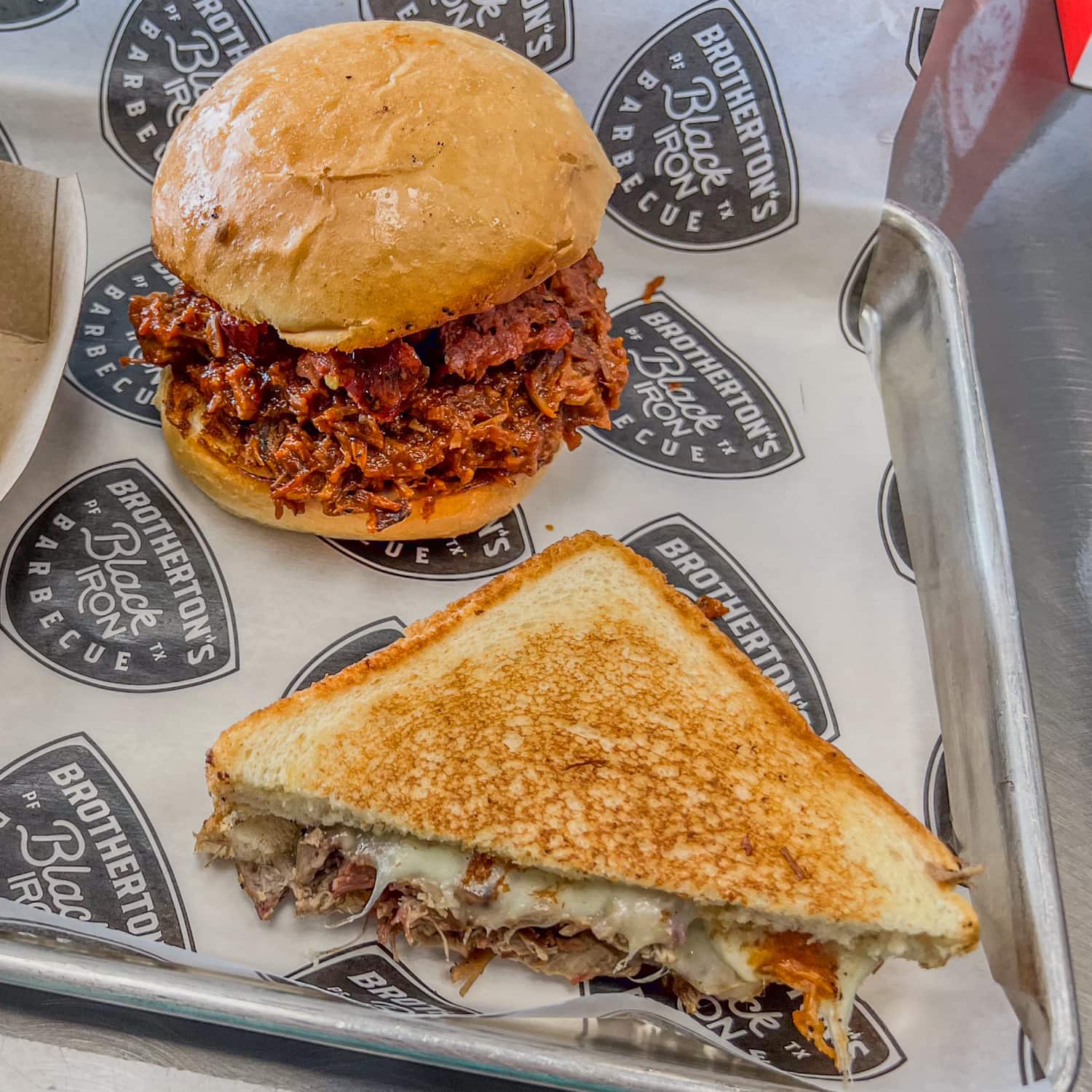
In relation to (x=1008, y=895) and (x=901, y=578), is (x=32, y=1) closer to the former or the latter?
(x=901, y=578)

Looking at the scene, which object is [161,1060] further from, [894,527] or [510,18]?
[510,18]

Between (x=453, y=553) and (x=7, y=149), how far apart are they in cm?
158

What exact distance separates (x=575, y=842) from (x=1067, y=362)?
78.7 inches

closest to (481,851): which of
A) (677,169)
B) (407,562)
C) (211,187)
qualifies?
(407,562)

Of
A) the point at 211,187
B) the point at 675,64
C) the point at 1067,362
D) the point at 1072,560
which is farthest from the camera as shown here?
the point at 1067,362

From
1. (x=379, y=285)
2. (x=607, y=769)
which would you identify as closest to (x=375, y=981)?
(x=607, y=769)

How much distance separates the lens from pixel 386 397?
1898mm

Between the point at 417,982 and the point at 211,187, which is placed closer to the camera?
the point at 417,982

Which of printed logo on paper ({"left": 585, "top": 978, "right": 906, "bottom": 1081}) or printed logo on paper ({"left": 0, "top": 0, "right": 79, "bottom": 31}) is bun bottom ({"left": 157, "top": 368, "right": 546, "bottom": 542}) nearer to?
printed logo on paper ({"left": 585, "top": 978, "right": 906, "bottom": 1081})

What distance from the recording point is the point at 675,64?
8.21ft

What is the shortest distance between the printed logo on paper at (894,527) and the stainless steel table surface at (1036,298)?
0.82 ft

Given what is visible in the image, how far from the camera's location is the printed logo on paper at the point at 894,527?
7.13 feet

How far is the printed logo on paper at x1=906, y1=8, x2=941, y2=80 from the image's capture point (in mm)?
2332

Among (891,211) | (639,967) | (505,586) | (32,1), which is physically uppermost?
(32,1)
